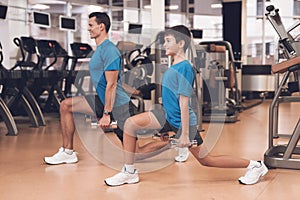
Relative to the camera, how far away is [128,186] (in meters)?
3.02

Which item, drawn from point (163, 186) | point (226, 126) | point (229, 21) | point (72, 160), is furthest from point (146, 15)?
point (163, 186)

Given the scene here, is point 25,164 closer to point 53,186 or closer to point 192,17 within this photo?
point 53,186

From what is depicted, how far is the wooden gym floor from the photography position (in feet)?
9.19

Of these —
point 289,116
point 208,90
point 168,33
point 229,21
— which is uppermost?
point 229,21

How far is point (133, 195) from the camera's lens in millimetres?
2793

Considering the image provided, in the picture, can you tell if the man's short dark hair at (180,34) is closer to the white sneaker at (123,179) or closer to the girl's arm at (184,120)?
the girl's arm at (184,120)

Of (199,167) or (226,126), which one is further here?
(226,126)

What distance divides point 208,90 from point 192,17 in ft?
20.9

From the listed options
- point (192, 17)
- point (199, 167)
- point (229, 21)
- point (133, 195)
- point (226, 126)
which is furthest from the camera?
point (192, 17)

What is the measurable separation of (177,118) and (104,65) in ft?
2.56

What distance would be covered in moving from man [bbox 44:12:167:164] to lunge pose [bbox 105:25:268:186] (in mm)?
315

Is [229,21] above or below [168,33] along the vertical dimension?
above

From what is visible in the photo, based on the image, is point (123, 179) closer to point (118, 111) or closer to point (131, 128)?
point (131, 128)

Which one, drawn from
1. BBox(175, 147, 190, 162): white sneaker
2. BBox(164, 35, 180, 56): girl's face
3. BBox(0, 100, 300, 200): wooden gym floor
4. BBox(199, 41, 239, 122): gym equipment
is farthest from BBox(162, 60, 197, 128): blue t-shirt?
BBox(199, 41, 239, 122): gym equipment
